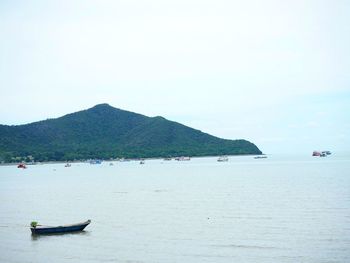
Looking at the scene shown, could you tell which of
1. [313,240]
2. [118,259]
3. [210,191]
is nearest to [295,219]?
[313,240]

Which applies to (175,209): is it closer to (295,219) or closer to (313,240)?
(295,219)

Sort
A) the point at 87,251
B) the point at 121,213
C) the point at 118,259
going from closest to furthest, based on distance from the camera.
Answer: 1. the point at 118,259
2. the point at 87,251
3. the point at 121,213

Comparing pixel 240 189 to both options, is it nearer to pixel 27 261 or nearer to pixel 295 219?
pixel 295 219

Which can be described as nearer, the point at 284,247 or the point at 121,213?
the point at 284,247

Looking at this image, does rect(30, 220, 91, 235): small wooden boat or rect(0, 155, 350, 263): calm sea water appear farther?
rect(30, 220, 91, 235): small wooden boat

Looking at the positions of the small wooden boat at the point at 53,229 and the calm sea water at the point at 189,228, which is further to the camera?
the small wooden boat at the point at 53,229

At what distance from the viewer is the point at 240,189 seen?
82062 mm

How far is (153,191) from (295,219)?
1531 inches

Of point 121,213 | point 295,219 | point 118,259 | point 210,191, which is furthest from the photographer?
point 210,191

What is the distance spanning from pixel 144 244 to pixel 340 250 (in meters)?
14.7

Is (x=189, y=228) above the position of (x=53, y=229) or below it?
below

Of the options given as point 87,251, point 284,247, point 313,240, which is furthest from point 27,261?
point 313,240

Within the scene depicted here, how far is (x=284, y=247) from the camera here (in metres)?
36.4

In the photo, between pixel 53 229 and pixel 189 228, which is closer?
pixel 53 229
